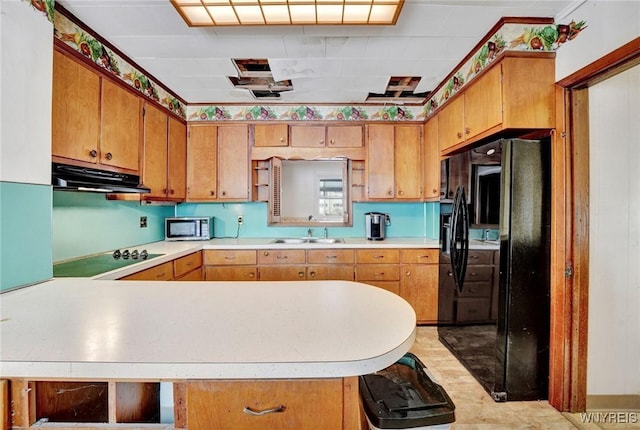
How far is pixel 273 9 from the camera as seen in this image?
169 centimetres

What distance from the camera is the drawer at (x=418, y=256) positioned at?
313 cm

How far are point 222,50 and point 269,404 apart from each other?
2343 mm

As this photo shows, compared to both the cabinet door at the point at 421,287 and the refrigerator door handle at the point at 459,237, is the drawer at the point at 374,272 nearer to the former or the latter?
the cabinet door at the point at 421,287

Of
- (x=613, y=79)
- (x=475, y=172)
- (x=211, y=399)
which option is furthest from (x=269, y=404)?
(x=613, y=79)

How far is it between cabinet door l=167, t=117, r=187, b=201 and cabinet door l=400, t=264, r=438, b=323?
248 centimetres

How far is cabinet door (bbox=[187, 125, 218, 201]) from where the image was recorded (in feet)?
11.2

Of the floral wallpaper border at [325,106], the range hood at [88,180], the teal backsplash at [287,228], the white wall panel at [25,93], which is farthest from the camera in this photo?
the teal backsplash at [287,228]

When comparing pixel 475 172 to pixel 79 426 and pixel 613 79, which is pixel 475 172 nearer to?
pixel 613 79

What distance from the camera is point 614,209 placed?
181 cm

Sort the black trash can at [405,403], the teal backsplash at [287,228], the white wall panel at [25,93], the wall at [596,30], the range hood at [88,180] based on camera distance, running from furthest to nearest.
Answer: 1. the teal backsplash at [287,228]
2. the range hood at [88,180]
3. the wall at [596,30]
4. the white wall panel at [25,93]
5. the black trash can at [405,403]

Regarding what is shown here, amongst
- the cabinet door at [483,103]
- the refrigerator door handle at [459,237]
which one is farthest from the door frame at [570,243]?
the refrigerator door handle at [459,237]

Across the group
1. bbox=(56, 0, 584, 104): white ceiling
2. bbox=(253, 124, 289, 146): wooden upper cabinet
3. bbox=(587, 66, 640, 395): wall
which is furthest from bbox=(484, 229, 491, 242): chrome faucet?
bbox=(253, 124, 289, 146): wooden upper cabinet

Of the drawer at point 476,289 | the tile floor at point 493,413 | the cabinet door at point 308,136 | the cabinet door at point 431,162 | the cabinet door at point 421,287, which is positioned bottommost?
the tile floor at point 493,413

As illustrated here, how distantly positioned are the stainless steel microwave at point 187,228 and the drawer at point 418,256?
7.05ft
